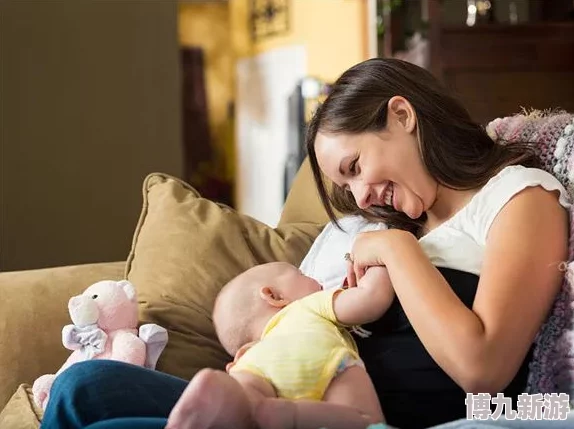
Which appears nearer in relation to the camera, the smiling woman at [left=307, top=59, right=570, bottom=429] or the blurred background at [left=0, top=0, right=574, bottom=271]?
the smiling woman at [left=307, top=59, right=570, bottom=429]

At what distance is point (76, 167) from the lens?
10.2 ft

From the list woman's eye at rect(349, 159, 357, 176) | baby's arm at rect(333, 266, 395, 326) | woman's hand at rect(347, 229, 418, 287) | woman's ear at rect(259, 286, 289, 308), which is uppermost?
woman's eye at rect(349, 159, 357, 176)

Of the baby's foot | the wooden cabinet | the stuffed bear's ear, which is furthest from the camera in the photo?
the wooden cabinet

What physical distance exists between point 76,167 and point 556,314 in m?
2.23

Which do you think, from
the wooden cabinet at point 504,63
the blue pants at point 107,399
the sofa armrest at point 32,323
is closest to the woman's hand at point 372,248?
the blue pants at point 107,399

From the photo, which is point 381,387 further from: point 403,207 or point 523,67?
point 523,67

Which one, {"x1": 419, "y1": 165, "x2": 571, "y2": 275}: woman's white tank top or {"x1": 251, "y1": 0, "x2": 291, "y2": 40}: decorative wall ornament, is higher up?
{"x1": 251, "y1": 0, "x2": 291, "y2": 40}: decorative wall ornament

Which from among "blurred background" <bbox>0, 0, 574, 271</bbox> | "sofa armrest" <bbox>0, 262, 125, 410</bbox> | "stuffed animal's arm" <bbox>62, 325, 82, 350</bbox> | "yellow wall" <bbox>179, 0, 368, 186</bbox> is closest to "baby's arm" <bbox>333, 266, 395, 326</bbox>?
"stuffed animal's arm" <bbox>62, 325, 82, 350</bbox>

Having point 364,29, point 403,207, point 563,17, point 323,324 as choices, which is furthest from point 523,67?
point 323,324

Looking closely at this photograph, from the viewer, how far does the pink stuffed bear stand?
143 cm

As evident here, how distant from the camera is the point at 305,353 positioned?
116 centimetres

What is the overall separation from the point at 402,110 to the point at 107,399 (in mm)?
633

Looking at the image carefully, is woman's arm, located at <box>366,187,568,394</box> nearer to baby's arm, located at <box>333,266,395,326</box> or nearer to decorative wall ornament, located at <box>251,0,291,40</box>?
baby's arm, located at <box>333,266,395,326</box>

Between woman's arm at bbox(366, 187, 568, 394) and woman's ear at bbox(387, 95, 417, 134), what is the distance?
21 cm
